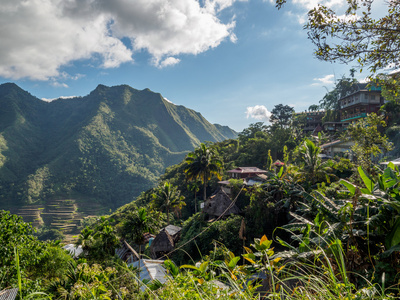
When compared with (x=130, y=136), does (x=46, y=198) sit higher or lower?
lower

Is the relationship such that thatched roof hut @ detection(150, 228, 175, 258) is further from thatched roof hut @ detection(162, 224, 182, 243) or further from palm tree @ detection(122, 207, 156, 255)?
palm tree @ detection(122, 207, 156, 255)

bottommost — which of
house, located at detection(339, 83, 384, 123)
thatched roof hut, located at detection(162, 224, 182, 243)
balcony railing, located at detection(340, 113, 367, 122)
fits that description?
thatched roof hut, located at detection(162, 224, 182, 243)

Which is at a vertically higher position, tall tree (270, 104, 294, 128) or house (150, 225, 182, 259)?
tall tree (270, 104, 294, 128)

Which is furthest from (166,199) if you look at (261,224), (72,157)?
(72,157)

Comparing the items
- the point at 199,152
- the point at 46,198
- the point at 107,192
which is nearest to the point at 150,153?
the point at 107,192

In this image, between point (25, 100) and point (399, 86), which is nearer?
point (399, 86)

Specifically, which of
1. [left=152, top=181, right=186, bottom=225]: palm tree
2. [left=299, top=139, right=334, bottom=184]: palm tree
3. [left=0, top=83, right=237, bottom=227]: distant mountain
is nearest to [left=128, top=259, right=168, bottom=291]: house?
[left=299, top=139, right=334, bottom=184]: palm tree

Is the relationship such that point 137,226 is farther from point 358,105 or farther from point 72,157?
point 72,157

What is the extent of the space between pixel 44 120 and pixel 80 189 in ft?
382

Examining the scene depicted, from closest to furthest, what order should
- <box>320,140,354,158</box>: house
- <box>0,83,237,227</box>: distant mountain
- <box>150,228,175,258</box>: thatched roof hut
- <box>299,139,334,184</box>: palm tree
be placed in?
<box>299,139,334,184</box>: palm tree < <box>150,228,175,258</box>: thatched roof hut < <box>320,140,354,158</box>: house < <box>0,83,237,227</box>: distant mountain

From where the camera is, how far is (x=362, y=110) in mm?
36031

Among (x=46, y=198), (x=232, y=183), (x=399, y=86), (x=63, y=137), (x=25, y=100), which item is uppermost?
(x=25, y=100)

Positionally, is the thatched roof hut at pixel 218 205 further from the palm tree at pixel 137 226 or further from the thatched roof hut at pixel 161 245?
the palm tree at pixel 137 226

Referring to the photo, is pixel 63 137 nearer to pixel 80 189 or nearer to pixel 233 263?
pixel 80 189
